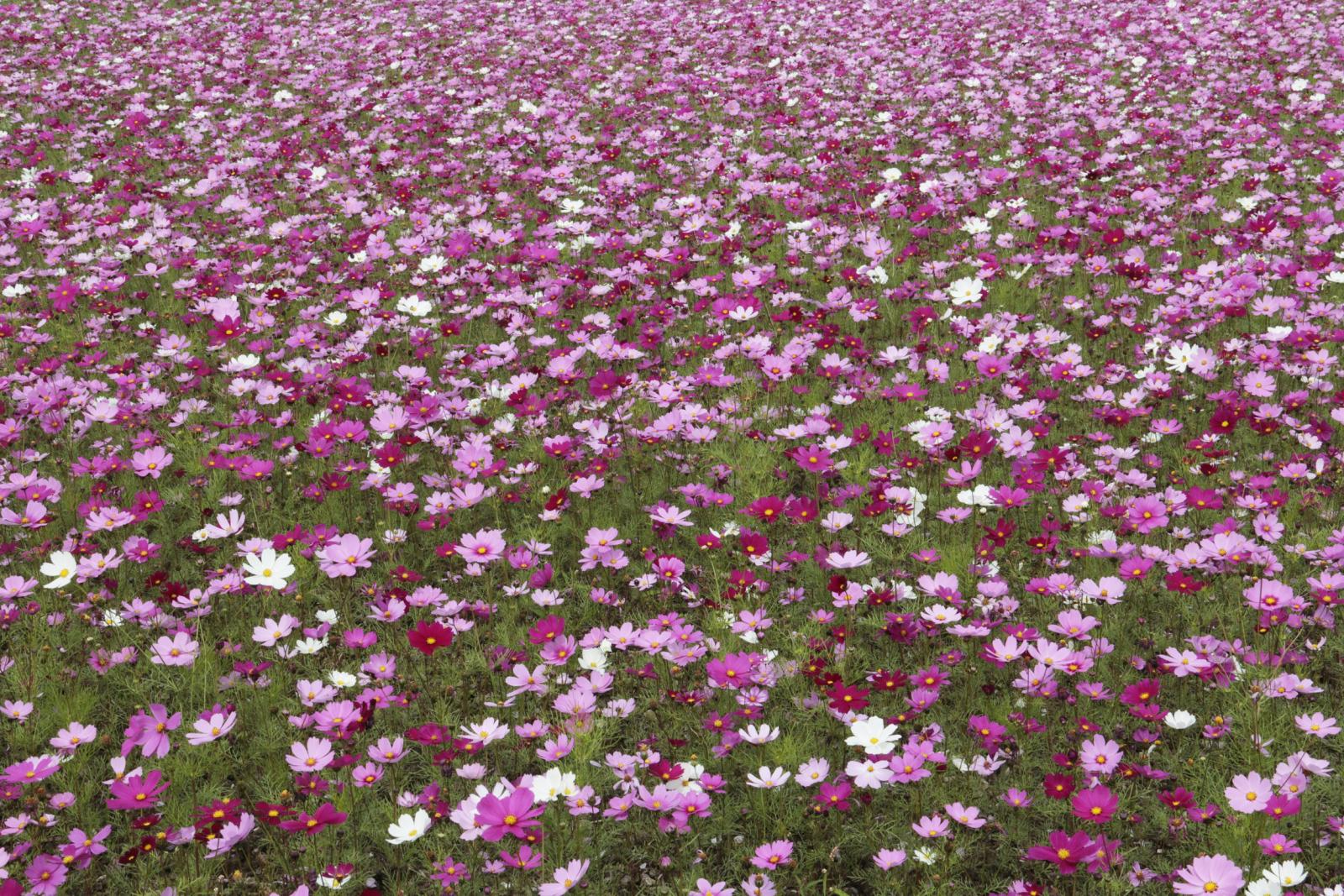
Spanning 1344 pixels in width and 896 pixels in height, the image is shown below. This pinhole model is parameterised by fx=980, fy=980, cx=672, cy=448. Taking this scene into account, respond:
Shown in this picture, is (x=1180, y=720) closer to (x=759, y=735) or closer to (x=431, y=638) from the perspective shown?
(x=759, y=735)

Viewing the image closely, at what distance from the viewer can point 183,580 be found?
3.70 metres

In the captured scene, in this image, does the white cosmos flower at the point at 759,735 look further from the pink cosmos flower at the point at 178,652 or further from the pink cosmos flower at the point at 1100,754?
the pink cosmos flower at the point at 178,652

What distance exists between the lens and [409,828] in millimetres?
2424

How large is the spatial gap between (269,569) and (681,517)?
1417 millimetres

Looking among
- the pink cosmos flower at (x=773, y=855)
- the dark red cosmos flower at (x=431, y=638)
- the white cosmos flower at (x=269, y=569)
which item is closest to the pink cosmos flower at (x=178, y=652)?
the white cosmos flower at (x=269, y=569)

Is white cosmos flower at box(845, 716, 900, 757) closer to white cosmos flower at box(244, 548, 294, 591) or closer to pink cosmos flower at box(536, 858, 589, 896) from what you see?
pink cosmos flower at box(536, 858, 589, 896)

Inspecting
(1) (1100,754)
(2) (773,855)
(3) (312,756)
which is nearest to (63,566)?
(3) (312,756)

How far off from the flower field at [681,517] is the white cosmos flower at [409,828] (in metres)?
0.01

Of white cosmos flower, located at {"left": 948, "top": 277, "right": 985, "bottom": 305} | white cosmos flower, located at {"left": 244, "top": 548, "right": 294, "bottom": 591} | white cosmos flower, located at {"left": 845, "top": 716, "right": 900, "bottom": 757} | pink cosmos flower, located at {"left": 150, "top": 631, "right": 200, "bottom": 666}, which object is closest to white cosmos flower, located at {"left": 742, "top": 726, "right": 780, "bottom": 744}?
white cosmos flower, located at {"left": 845, "top": 716, "right": 900, "bottom": 757}

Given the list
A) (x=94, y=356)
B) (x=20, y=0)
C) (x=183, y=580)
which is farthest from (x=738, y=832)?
(x=20, y=0)

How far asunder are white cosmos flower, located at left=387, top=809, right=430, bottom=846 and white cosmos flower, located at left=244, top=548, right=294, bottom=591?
1.02 meters

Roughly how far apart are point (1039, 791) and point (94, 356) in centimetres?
466

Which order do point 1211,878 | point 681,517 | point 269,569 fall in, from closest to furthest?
1. point 1211,878
2. point 269,569
3. point 681,517

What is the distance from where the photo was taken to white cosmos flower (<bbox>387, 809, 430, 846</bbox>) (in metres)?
2.38
